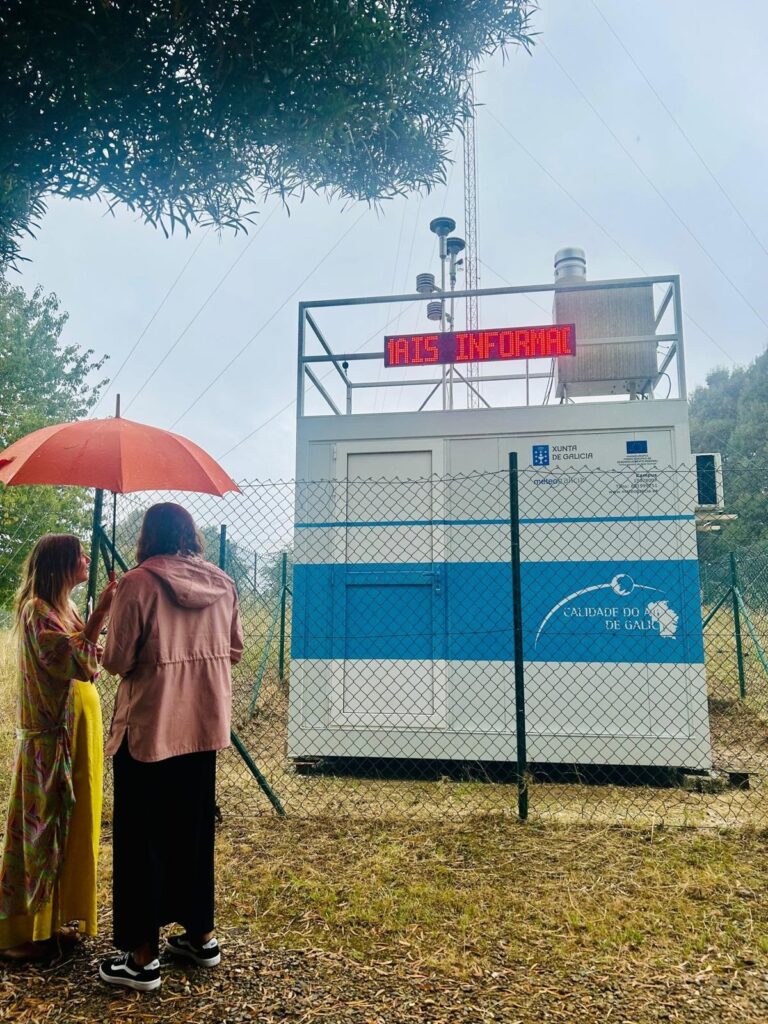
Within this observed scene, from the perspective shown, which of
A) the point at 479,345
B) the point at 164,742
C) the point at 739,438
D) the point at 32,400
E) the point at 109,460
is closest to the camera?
the point at 164,742

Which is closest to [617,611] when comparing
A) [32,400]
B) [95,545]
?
[95,545]

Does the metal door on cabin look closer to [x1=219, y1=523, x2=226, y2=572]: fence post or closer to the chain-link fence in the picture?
the chain-link fence

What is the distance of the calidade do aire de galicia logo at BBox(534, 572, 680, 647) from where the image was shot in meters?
5.59

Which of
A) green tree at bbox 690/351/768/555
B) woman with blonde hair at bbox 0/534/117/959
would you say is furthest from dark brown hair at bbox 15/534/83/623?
green tree at bbox 690/351/768/555

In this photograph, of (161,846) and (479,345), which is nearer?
(161,846)

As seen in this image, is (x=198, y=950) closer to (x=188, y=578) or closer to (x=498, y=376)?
(x=188, y=578)

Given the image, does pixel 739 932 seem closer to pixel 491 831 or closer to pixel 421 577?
pixel 491 831

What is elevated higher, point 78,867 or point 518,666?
point 518,666

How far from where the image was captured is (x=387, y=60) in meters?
3.30

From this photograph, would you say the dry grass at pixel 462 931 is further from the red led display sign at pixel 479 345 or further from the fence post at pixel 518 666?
the red led display sign at pixel 479 345

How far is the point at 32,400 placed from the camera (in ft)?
78.8

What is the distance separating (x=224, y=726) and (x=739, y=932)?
246 centimetres

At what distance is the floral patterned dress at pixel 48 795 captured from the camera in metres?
2.77

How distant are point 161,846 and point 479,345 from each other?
14.5ft
